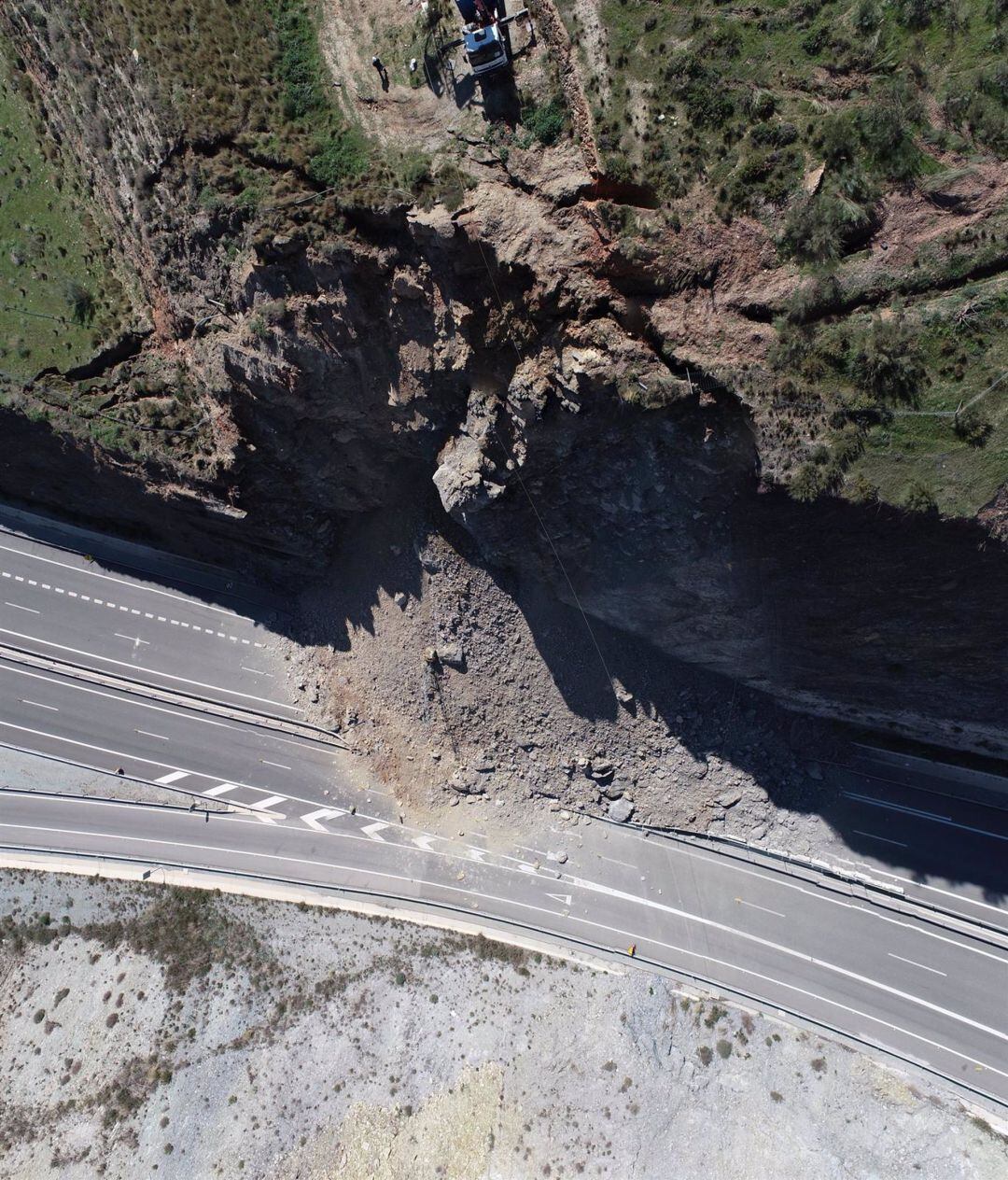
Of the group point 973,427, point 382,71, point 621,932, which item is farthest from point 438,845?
point 382,71

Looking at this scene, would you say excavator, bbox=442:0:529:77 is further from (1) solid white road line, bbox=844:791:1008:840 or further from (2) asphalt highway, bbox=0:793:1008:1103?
(1) solid white road line, bbox=844:791:1008:840

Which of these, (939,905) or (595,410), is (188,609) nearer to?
(595,410)

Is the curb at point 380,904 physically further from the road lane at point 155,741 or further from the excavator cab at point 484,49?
the excavator cab at point 484,49

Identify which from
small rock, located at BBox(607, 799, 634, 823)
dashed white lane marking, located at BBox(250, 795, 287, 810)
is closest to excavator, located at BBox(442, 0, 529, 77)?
small rock, located at BBox(607, 799, 634, 823)

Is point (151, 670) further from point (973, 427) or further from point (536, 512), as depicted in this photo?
point (973, 427)

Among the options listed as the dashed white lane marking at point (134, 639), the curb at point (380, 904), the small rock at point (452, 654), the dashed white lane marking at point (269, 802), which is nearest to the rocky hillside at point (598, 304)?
the small rock at point (452, 654)

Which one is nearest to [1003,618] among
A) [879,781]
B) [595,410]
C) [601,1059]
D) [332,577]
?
[879,781]
